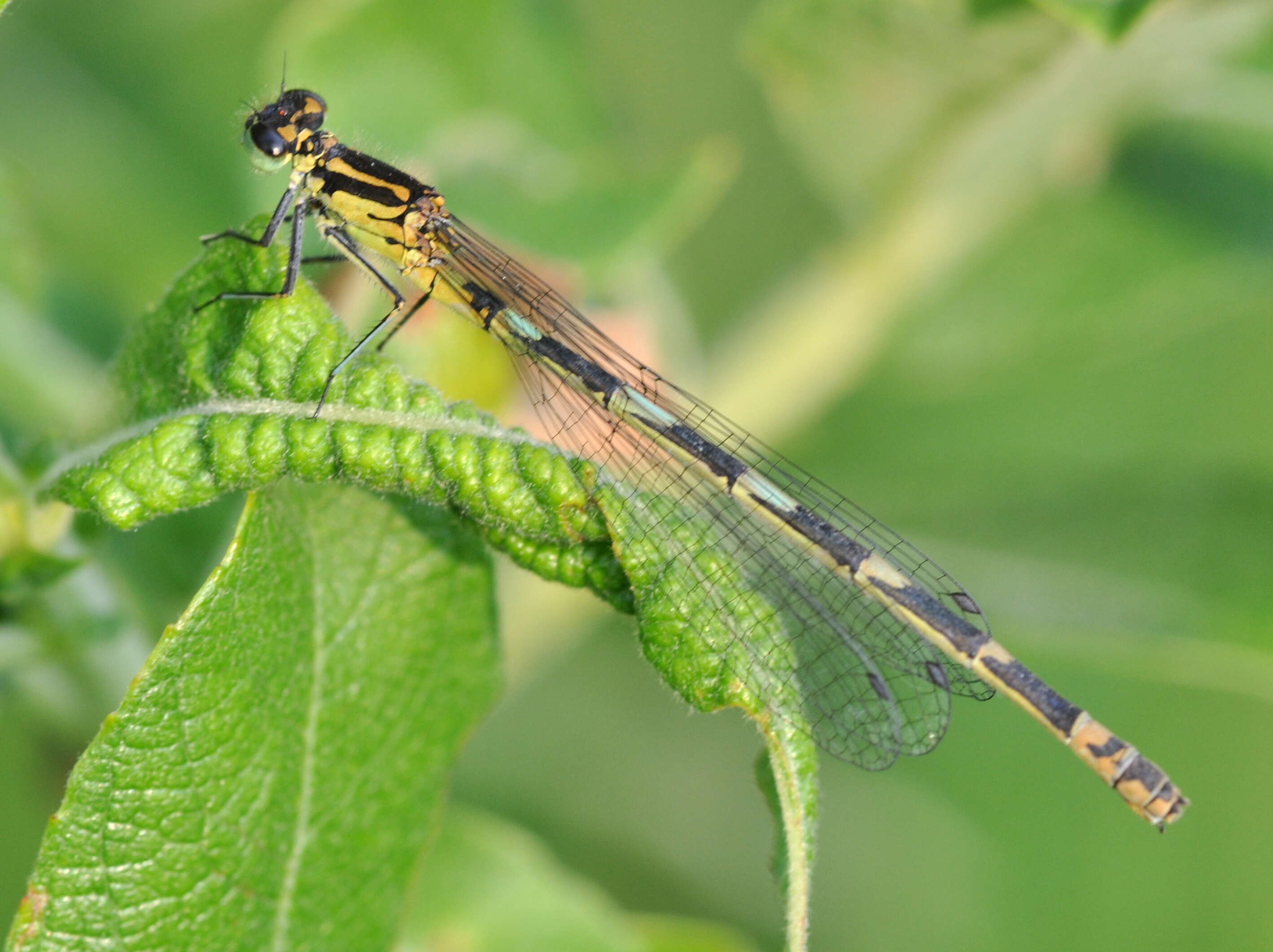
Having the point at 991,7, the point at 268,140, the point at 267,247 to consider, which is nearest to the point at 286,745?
the point at 267,247

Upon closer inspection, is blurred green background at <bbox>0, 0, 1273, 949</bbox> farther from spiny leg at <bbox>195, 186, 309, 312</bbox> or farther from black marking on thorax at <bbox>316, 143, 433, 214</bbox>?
spiny leg at <bbox>195, 186, 309, 312</bbox>

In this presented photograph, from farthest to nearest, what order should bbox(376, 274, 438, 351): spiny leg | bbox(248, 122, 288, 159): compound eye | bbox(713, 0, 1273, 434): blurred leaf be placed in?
1. bbox(713, 0, 1273, 434): blurred leaf
2. bbox(248, 122, 288, 159): compound eye
3. bbox(376, 274, 438, 351): spiny leg

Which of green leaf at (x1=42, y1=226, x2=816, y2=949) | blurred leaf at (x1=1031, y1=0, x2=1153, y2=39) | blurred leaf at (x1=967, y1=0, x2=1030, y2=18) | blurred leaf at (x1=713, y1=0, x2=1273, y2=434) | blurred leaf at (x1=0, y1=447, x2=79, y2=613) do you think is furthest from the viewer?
blurred leaf at (x1=713, y1=0, x2=1273, y2=434)

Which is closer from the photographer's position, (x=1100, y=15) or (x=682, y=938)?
(x=1100, y=15)

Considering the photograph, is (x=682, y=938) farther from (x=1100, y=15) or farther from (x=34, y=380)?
(x=1100, y=15)

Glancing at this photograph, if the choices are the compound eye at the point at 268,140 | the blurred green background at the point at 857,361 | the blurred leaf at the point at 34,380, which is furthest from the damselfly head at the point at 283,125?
the blurred leaf at the point at 34,380

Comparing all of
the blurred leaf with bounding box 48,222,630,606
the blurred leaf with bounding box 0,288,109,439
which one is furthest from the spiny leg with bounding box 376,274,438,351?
the blurred leaf with bounding box 0,288,109,439

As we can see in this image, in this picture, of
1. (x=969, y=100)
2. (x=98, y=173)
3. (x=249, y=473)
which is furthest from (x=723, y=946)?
(x=98, y=173)
